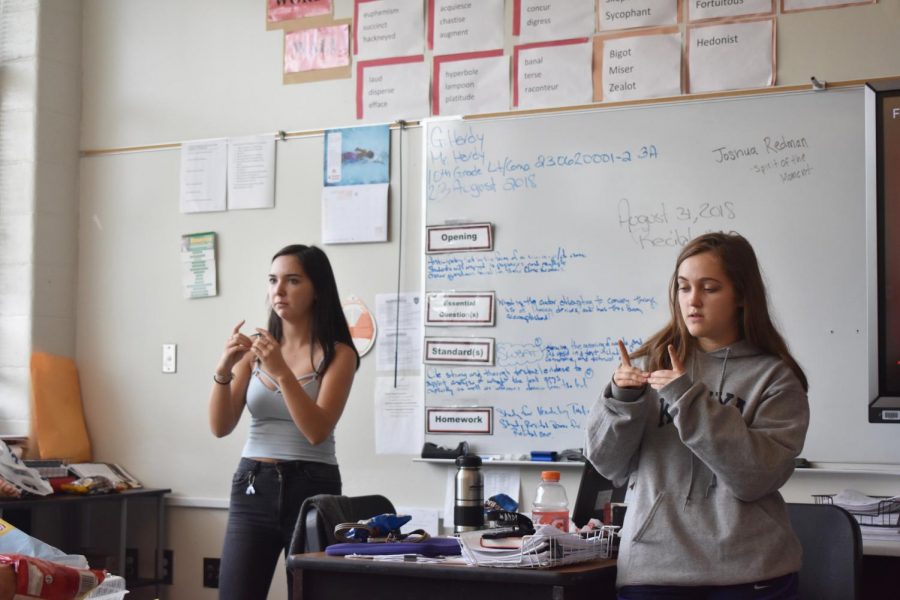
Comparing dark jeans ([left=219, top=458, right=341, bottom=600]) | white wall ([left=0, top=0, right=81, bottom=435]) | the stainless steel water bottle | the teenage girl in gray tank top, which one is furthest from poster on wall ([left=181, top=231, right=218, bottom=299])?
the stainless steel water bottle

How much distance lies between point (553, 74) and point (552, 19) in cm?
20

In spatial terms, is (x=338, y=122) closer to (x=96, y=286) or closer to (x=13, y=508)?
(x=96, y=286)

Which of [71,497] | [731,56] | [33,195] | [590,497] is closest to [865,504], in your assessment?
[590,497]

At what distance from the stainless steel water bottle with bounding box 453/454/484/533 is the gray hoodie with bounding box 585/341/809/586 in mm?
371

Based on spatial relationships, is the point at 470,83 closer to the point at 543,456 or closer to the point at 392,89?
the point at 392,89

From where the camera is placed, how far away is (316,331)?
10.0 feet

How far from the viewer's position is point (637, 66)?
3.83m

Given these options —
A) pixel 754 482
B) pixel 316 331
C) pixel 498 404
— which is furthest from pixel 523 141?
pixel 754 482

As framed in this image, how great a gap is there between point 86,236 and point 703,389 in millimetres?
3480

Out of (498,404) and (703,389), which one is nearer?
(703,389)

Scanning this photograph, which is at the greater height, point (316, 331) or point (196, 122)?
point (196, 122)

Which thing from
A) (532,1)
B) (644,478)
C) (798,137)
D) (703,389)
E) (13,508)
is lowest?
(13,508)

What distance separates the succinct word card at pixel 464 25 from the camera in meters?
4.06

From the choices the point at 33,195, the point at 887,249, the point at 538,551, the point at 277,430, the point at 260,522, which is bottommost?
the point at 260,522
